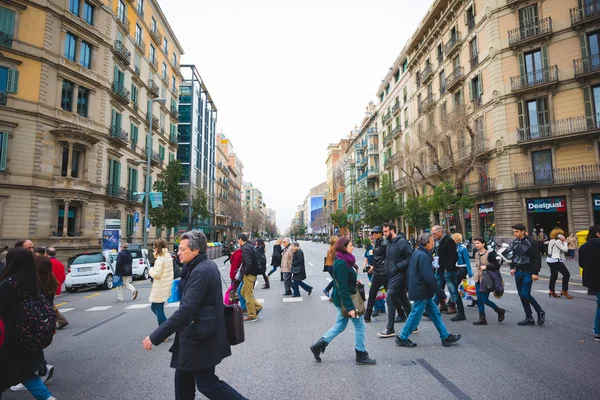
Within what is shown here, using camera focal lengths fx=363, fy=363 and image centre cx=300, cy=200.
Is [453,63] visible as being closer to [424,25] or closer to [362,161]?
[424,25]

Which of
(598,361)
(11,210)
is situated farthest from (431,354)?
(11,210)

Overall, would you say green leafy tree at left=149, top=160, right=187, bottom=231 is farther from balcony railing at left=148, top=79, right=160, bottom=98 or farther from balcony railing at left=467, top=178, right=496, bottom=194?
balcony railing at left=467, top=178, right=496, bottom=194

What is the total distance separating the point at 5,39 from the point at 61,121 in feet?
16.6

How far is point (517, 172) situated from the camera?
26.1 m

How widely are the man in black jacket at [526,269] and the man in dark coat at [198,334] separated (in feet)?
20.8

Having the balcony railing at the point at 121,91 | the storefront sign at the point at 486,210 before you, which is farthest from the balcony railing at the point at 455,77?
the balcony railing at the point at 121,91

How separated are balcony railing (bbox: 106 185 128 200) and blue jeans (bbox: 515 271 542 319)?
87.9 ft

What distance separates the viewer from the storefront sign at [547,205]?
24.5 metres

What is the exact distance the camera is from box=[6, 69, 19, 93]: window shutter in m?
20.8

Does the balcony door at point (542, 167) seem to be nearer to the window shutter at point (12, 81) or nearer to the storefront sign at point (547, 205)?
the storefront sign at point (547, 205)

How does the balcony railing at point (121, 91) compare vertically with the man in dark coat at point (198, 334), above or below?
above

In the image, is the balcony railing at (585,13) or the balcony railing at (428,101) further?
the balcony railing at (428,101)

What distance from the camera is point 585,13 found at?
23547 millimetres

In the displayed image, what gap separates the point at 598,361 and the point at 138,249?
19.1 m
